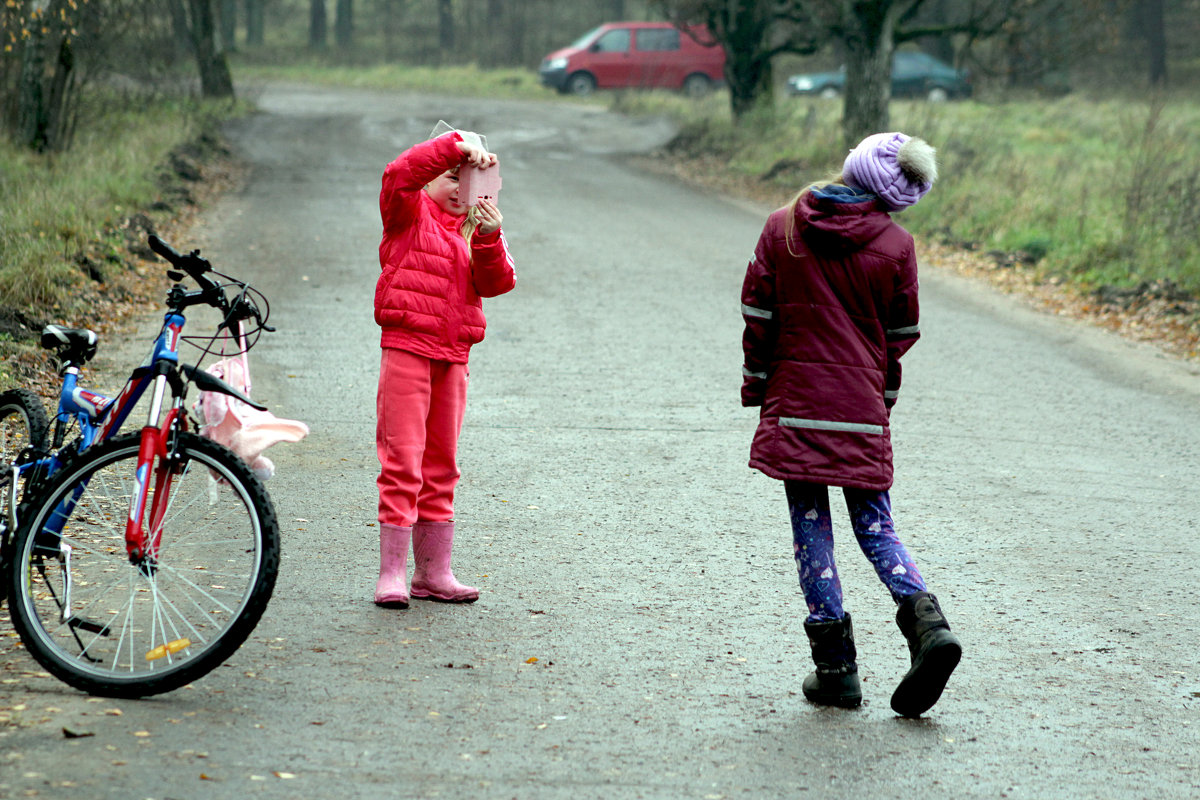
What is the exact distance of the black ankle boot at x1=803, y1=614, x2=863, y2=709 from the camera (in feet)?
13.5

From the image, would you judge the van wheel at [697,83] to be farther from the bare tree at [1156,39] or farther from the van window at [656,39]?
the bare tree at [1156,39]

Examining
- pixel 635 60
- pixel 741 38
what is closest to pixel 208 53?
pixel 741 38

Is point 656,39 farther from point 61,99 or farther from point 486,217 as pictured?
point 486,217

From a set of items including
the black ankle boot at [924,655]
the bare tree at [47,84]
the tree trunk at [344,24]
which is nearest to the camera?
the black ankle boot at [924,655]

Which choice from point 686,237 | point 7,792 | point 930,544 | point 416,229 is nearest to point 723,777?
point 7,792

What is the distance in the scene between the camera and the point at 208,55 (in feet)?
90.7

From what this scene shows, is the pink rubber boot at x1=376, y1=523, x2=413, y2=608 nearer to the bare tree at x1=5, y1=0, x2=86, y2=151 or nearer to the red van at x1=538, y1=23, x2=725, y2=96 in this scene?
the bare tree at x1=5, y1=0, x2=86, y2=151

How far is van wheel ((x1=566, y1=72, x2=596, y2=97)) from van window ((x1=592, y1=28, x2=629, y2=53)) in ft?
2.74

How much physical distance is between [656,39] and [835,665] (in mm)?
36624

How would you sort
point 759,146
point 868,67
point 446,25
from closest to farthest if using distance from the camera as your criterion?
point 868,67 → point 759,146 → point 446,25

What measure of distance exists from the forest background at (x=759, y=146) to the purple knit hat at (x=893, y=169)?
384 millimetres

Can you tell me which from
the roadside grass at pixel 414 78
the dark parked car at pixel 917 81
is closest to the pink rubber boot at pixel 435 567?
the roadside grass at pixel 414 78

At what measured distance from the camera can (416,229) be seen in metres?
4.80

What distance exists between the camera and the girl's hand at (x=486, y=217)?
4668 millimetres
